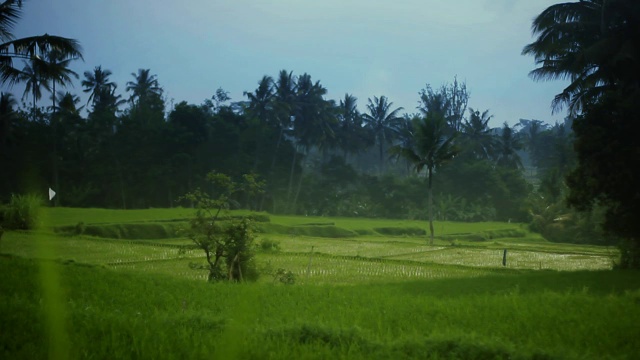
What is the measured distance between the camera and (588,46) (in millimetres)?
17203

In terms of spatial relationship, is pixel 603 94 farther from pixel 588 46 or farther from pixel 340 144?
pixel 340 144

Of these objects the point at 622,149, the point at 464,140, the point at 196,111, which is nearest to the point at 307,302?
the point at 622,149

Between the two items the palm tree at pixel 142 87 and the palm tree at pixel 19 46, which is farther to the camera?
the palm tree at pixel 142 87

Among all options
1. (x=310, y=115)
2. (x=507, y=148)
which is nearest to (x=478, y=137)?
(x=507, y=148)

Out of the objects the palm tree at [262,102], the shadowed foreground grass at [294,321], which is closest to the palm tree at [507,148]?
the palm tree at [262,102]

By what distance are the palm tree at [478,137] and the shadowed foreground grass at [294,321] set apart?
47.2 metres

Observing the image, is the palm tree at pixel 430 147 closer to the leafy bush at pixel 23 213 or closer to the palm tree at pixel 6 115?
the leafy bush at pixel 23 213

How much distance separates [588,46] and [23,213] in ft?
64.1

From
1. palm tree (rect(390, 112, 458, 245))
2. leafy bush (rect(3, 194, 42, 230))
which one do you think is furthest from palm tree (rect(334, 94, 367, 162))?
leafy bush (rect(3, 194, 42, 230))

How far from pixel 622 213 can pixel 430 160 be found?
14996 mm

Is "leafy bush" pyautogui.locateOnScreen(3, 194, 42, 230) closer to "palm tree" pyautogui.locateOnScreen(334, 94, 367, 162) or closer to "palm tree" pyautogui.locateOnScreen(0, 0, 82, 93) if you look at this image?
"palm tree" pyautogui.locateOnScreen(0, 0, 82, 93)

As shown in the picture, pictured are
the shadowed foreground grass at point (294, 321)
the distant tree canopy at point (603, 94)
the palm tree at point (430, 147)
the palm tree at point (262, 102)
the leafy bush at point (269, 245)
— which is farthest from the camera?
the palm tree at point (262, 102)

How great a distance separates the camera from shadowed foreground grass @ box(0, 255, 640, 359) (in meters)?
4.88

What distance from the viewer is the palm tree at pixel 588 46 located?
1575 centimetres
